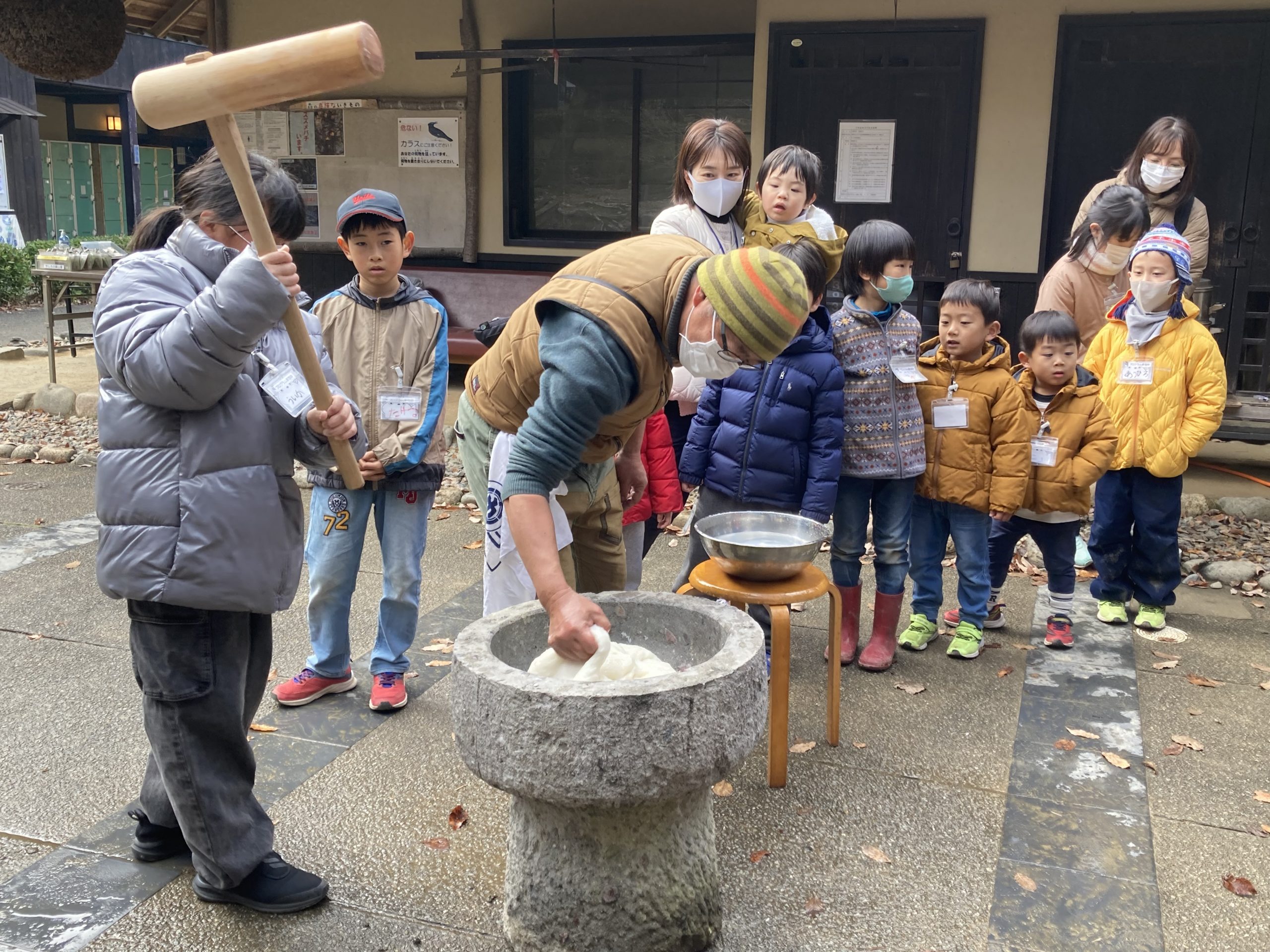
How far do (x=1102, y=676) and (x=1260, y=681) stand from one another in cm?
61

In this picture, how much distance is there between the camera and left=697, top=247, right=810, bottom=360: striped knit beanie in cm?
231

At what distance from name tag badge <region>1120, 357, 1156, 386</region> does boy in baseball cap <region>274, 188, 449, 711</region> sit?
2915mm

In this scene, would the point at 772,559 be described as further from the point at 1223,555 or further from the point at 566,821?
the point at 1223,555

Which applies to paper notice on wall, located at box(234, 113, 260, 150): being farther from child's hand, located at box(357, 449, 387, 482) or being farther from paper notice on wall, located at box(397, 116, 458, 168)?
child's hand, located at box(357, 449, 387, 482)

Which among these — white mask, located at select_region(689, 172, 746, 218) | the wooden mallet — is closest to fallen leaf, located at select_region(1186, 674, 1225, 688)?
white mask, located at select_region(689, 172, 746, 218)

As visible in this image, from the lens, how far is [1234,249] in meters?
7.64

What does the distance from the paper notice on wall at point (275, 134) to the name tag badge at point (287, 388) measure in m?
8.65

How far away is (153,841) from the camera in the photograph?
9.56 feet

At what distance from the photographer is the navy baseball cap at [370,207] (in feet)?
12.1

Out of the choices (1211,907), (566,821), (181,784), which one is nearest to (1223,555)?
(1211,907)

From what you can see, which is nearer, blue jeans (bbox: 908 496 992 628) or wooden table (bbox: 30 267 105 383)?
blue jeans (bbox: 908 496 992 628)

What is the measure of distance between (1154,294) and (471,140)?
665 cm

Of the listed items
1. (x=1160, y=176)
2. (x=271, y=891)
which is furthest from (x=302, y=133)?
(x=271, y=891)

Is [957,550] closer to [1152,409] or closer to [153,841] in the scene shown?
[1152,409]
